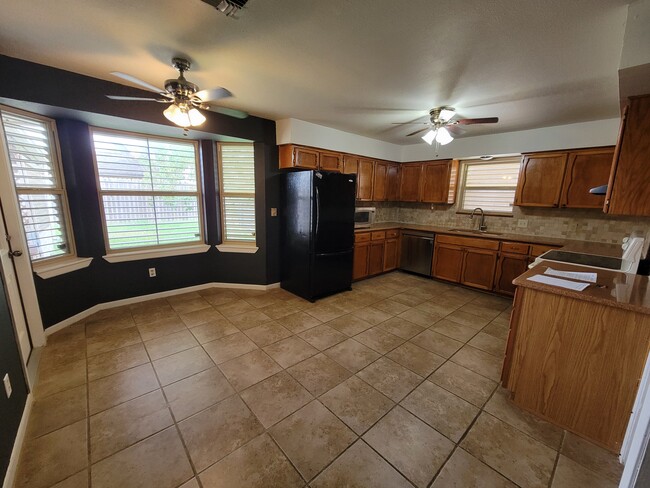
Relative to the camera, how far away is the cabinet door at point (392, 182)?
5.10m

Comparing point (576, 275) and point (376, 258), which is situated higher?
point (576, 275)

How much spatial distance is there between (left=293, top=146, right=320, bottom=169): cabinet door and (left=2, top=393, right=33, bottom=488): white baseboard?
329 cm

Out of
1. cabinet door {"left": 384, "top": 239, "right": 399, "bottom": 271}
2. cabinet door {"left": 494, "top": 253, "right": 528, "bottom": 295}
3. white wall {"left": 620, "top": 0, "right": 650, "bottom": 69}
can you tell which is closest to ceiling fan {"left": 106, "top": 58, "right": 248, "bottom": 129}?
white wall {"left": 620, "top": 0, "right": 650, "bottom": 69}

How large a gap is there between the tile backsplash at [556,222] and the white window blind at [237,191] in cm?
342

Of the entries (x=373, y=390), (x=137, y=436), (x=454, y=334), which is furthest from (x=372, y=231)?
(x=137, y=436)

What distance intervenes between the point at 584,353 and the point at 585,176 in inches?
116

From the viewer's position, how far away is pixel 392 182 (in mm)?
5180

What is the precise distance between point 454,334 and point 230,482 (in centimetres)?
242

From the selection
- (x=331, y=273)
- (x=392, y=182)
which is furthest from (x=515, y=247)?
(x=331, y=273)

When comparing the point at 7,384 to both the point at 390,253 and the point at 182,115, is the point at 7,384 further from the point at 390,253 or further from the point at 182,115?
the point at 390,253

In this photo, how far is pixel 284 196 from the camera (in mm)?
3840

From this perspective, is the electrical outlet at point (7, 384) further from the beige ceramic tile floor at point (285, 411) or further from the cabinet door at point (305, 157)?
the cabinet door at point (305, 157)

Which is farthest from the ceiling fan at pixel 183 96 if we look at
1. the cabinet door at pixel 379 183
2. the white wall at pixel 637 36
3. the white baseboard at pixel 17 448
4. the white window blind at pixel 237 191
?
the cabinet door at pixel 379 183

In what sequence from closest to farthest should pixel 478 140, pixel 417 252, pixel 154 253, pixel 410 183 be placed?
pixel 154 253 → pixel 478 140 → pixel 417 252 → pixel 410 183
